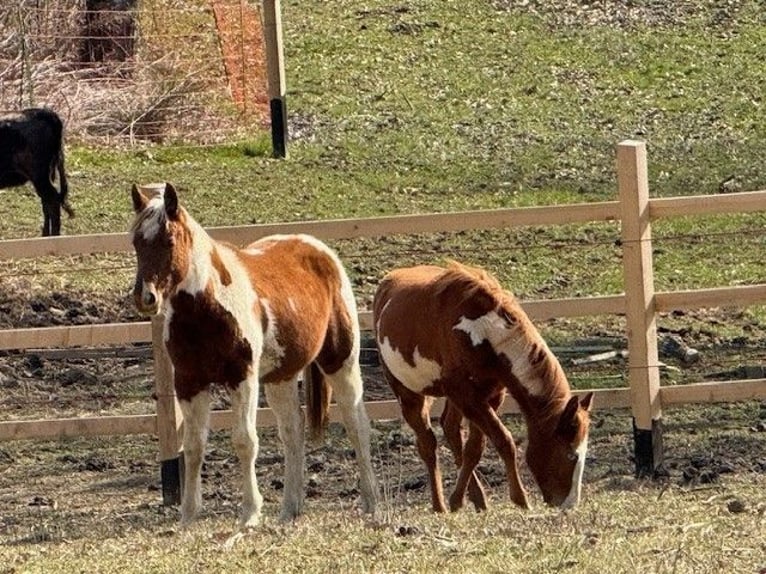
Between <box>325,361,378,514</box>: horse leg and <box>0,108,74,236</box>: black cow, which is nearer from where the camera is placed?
<box>325,361,378,514</box>: horse leg

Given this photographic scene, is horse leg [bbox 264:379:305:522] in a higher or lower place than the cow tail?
lower

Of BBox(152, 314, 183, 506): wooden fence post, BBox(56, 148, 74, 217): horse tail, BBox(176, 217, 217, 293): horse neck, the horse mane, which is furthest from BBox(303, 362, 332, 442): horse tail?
BBox(56, 148, 74, 217): horse tail

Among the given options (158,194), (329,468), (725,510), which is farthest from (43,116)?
(725,510)

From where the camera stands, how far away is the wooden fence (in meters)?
9.21

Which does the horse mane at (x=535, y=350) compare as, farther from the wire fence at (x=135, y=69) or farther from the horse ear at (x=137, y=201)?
the wire fence at (x=135, y=69)

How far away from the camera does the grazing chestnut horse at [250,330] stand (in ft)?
24.6

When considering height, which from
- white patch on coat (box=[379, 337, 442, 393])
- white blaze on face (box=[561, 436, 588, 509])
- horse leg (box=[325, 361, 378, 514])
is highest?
white patch on coat (box=[379, 337, 442, 393])

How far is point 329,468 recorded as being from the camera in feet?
32.1

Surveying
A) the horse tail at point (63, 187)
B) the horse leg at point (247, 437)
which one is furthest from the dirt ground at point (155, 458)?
the horse tail at point (63, 187)

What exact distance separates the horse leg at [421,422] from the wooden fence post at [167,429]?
1.14m

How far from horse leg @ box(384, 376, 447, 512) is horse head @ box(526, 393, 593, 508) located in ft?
1.95

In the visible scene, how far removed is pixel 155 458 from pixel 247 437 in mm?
2464

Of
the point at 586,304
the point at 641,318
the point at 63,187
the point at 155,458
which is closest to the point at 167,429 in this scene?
the point at 155,458

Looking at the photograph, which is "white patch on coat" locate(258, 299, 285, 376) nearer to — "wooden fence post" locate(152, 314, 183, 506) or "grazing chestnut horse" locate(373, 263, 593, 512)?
"grazing chestnut horse" locate(373, 263, 593, 512)
